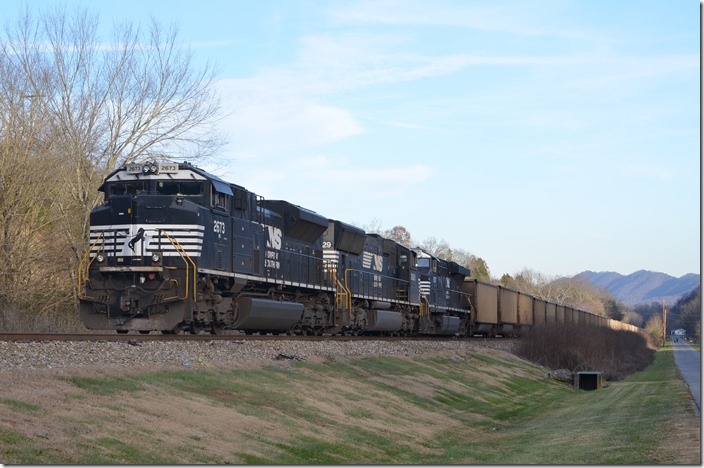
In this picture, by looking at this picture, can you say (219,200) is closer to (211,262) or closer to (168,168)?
(168,168)

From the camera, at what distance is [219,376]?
53.3 ft

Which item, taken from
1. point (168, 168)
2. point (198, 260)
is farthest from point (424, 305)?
point (198, 260)

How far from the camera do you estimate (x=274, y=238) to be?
2617 centimetres

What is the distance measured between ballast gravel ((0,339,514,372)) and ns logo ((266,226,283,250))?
317cm

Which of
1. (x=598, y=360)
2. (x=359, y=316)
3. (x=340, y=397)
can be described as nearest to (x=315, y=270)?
(x=359, y=316)

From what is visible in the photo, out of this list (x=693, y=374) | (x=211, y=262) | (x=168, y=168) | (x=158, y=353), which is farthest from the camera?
(x=693, y=374)

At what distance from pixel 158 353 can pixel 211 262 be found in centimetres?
466

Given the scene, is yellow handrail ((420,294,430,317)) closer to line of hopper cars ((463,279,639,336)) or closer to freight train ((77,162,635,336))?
freight train ((77,162,635,336))

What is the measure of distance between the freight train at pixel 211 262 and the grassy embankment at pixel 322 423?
3367 mm

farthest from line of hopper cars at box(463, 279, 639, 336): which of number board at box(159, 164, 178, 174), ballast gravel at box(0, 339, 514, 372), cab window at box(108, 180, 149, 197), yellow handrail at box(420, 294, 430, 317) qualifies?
cab window at box(108, 180, 149, 197)

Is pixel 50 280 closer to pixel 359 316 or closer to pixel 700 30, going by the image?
pixel 359 316

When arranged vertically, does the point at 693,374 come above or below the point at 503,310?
below

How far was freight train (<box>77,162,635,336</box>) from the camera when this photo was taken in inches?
821

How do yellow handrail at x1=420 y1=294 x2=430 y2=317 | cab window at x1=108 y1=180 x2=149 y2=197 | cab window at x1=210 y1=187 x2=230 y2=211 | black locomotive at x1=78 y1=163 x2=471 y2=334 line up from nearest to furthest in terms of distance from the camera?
1. black locomotive at x1=78 y1=163 x2=471 y2=334
2. cab window at x1=108 y1=180 x2=149 y2=197
3. cab window at x1=210 y1=187 x2=230 y2=211
4. yellow handrail at x1=420 y1=294 x2=430 y2=317
